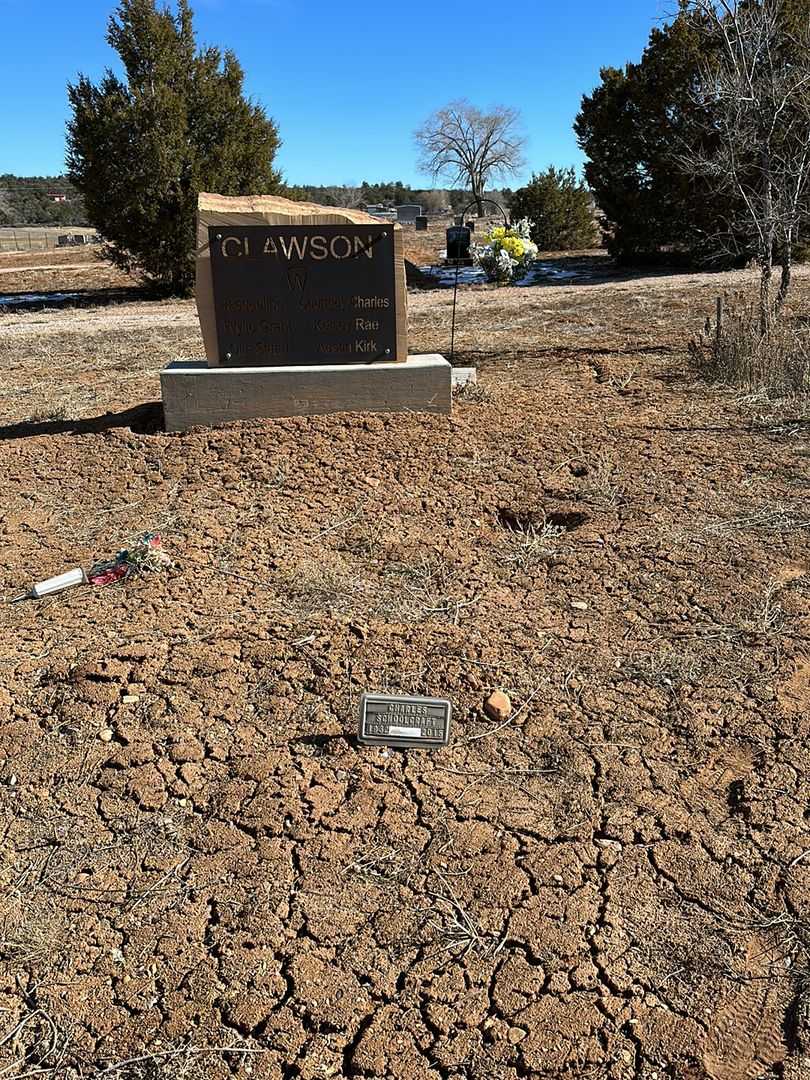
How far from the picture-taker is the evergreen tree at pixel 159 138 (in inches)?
566

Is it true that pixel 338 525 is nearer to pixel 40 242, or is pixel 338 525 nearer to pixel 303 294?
pixel 303 294

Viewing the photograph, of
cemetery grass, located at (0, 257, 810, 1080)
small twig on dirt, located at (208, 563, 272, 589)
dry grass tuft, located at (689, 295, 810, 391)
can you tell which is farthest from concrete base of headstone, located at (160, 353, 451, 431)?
dry grass tuft, located at (689, 295, 810, 391)

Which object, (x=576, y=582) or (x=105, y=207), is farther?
(x=105, y=207)

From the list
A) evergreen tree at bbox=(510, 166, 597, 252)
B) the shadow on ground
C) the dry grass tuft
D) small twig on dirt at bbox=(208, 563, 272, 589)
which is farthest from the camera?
evergreen tree at bbox=(510, 166, 597, 252)

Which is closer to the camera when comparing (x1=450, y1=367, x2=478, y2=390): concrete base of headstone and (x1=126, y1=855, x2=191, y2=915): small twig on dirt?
(x1=126, y1=855, x2=191, y2=915): small twig on dirt

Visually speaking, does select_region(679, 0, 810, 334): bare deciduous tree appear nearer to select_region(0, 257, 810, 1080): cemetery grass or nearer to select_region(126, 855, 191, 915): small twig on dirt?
select_region(0, 257, 810, 1080): cemetery grass

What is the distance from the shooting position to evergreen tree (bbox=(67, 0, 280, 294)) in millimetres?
14375

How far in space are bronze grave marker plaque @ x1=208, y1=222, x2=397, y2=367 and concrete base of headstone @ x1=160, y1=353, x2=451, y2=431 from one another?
0.13 meters

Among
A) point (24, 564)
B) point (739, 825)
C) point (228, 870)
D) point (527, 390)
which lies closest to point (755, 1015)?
point (739, 825)

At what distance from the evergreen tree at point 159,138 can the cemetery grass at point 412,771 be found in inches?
442

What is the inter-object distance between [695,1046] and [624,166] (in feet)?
60.3

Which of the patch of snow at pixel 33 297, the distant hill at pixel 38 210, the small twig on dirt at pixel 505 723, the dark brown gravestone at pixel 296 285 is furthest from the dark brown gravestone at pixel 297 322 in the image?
the distant hill at pixel 38 210

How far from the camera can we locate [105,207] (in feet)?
48.7

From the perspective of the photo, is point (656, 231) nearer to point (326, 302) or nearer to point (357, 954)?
point (326, 302)
